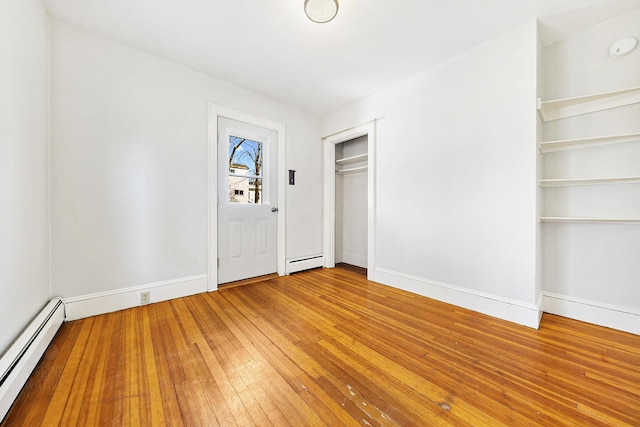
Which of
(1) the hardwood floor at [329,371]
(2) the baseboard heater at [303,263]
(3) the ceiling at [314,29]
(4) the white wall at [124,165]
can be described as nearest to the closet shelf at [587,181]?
(1) the hardwood floor at [329,371]

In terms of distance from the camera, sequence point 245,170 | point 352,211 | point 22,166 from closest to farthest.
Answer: point 22,166 < point 245,170 < point 352,211

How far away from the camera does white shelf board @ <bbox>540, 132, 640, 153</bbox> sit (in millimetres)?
1695

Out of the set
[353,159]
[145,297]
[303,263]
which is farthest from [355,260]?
[145,297]

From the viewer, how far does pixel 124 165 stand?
212cm

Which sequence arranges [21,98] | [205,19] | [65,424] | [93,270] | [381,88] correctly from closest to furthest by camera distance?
[65,424]
[21,98]
[205,19]
[93,270]
[381,88]

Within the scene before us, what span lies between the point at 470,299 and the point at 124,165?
3387 millimetres

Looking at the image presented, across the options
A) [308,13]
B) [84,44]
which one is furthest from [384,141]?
[84,44]

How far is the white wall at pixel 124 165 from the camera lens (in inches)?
74.5

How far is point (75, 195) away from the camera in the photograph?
6.30 feet

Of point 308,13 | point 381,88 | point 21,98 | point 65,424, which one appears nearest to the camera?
point 65,424

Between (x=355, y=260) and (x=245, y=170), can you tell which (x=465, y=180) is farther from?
(x=245, y=170)

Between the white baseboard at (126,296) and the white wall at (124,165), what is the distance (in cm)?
5

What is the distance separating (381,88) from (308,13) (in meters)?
1.44

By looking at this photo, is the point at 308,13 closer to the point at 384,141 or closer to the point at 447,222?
the point at 384,141
